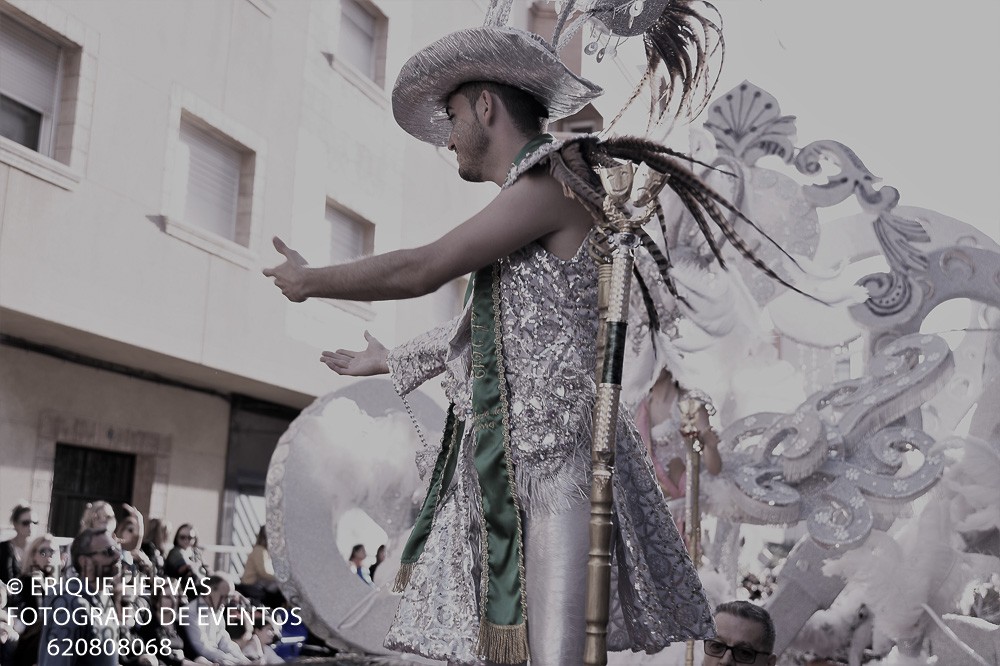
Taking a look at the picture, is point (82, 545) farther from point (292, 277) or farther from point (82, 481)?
point (82, 481)

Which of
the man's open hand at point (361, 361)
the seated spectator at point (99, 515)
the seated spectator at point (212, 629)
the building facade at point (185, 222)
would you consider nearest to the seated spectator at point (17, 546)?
the seated spectator at point (99, 515)

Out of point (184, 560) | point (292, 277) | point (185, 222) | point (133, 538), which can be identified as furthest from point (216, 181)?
point (292, 277)

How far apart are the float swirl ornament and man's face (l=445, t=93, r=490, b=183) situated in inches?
137

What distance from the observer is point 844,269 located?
5.48 meters

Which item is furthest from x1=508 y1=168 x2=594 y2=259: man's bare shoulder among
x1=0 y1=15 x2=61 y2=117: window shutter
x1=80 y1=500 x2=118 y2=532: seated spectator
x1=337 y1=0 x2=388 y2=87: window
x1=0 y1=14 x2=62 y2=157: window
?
x1=337 y1=0 x2=388 y2=87: window

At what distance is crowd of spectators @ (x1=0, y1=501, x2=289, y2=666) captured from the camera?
4562 millimetres

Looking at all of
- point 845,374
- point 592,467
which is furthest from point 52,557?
point 592,467

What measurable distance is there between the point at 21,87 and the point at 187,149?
1622 mm

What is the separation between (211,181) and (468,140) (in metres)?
8.03

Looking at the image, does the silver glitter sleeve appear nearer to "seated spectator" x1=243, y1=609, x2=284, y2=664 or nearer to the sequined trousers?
the sequined trousers

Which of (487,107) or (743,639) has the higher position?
(487,107)

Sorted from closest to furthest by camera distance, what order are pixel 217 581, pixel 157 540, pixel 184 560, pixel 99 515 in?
pixel 99 515
pixel 217 581
pixel 184 560
pixel 157 540

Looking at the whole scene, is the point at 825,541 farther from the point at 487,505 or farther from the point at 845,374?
the point at 487,505

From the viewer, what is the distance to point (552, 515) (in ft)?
6.24
